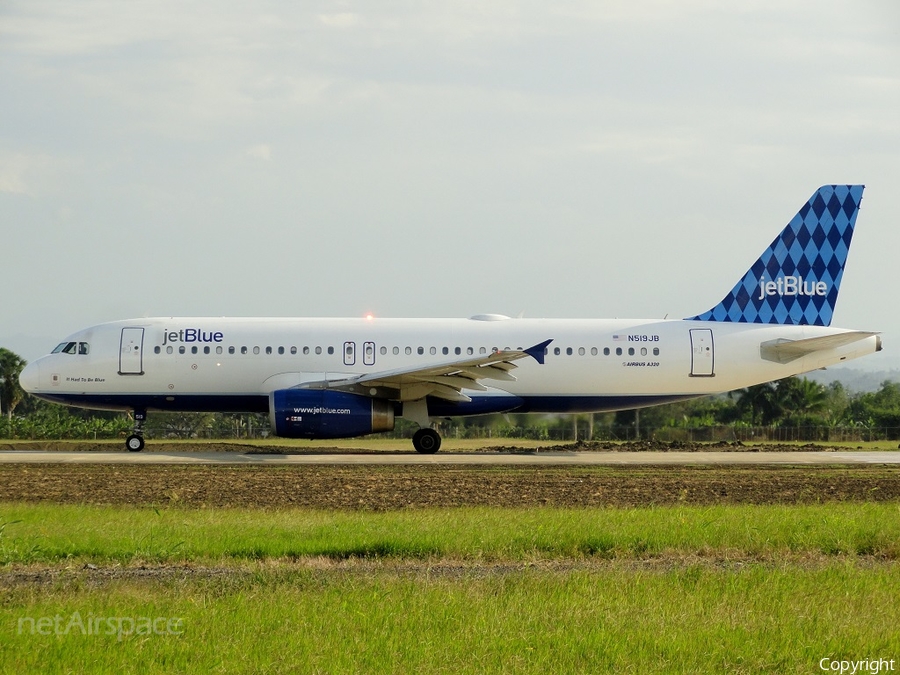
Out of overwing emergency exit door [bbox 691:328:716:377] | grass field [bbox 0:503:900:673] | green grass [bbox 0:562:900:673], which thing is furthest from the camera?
overwing emergency exit door [bbox 691:328:716:377]

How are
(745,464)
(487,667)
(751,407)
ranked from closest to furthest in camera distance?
(487,667), (745,464), (751,407)

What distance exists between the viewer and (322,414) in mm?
27078

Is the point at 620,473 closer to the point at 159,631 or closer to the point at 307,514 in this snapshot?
the point at 307,514

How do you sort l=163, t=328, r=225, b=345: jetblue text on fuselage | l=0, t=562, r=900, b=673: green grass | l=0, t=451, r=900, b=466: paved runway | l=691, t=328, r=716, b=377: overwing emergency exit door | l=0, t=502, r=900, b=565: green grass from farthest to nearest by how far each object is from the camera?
l=691, t=328, r=716, b=377: overwing emergency exit door → l=163, t=328, r=225, b=345: jetblue text on fuselage → l=0, t=451, r=900, b=466: paved runway → l=0, t=502, r=900, b=565: green grass → l=0, t=562, r=900, b=673: green grass

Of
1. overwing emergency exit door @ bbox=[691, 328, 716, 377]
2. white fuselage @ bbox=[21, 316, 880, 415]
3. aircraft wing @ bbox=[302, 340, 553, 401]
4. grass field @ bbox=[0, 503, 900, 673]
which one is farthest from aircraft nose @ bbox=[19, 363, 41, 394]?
overwing emergency exit door @ bbox=[691, 328, 716, 377]

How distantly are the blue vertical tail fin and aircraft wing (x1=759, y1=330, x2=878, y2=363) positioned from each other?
1.08 m

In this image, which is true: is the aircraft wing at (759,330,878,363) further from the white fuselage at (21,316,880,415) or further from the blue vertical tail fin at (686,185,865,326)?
the blue vertical tail fin at (686,185,865,326)

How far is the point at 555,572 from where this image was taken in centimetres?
1070

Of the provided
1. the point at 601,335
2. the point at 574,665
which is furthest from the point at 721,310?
the point at 574,665

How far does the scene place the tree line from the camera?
39.6 m

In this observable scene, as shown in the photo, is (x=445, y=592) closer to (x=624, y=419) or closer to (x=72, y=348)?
(x=72, y=348)

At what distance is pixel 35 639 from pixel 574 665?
158 inches

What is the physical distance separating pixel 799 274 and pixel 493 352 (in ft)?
32.5

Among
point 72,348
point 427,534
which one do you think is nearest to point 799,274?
point 72,348
